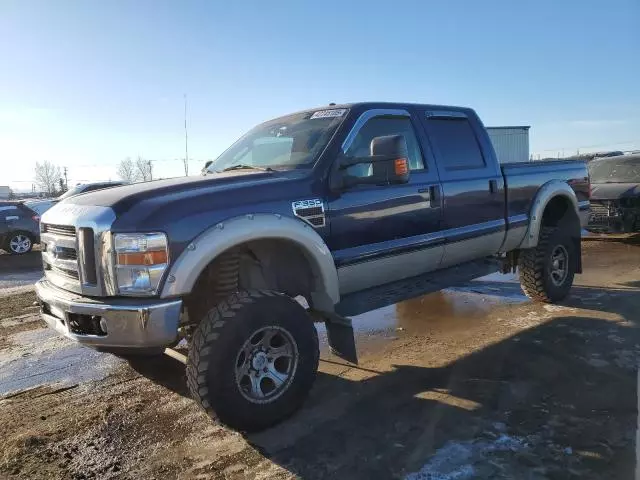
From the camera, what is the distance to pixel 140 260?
3039mm

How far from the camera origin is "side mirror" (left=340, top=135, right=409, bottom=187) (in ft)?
12.5

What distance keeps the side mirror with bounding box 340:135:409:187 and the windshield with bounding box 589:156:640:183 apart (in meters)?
9.41

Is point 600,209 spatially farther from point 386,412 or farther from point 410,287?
point 386,412

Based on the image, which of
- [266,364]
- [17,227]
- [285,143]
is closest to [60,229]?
[266,364]

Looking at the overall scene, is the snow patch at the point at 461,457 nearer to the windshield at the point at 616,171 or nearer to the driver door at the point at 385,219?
the driver door at the point at 385,219

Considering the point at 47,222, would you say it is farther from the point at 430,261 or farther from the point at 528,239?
the point at 528,239

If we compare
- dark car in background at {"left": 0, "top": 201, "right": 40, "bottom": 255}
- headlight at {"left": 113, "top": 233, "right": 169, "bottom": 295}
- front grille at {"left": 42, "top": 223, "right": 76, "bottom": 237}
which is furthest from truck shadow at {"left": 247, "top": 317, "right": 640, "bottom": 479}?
dark car in background at {"left": 0, "top": 201, "right": 40, "bottom": 255}

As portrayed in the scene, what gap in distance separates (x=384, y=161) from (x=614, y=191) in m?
8.93

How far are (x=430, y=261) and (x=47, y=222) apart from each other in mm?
3053

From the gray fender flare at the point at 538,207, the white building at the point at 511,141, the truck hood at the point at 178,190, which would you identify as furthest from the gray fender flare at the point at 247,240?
the white building at the point at 511,141

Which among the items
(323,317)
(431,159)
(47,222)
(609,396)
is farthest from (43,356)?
(609,396)

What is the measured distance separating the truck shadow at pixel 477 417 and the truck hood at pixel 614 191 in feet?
22.9

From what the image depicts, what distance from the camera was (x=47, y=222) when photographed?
374 centimetres

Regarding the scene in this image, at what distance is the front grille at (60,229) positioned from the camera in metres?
3.38
